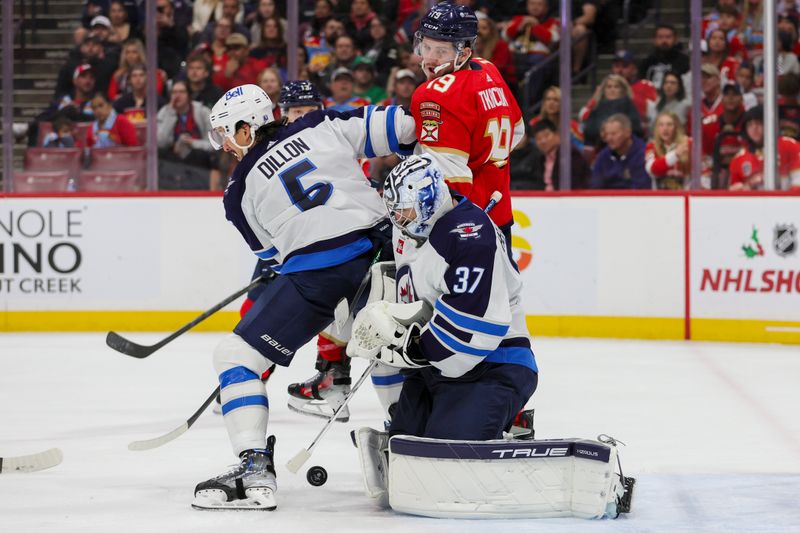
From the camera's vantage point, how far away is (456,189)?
12.2 ft

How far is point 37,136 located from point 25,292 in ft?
3.03

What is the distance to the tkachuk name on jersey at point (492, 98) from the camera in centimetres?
375

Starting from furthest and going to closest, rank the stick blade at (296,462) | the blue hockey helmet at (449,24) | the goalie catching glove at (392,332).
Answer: the blue hockey helmet at (449,24)
the stick blade at (296,462)
the goalie catching glove at (392,332)

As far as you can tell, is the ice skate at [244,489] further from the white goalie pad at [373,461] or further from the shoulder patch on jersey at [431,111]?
the shoulder patch on jersey at [431,111]

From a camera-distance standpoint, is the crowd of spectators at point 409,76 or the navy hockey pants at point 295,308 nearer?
the navy hockey pants at point 295,308

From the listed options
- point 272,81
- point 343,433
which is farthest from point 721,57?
point 343,433

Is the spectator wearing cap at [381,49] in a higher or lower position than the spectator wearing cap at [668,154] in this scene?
higher

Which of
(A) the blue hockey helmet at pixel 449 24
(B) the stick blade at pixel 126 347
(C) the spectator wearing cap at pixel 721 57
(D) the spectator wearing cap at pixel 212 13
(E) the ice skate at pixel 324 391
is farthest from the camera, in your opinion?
(D) the spectator wearing cap at pixel 212 13

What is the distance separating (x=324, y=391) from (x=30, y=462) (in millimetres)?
1183

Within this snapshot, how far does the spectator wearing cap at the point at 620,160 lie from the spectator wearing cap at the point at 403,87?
1150 mm

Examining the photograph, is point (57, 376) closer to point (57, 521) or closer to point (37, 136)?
point (37, 136)

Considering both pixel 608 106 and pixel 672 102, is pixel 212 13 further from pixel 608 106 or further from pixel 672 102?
pixel 672 102

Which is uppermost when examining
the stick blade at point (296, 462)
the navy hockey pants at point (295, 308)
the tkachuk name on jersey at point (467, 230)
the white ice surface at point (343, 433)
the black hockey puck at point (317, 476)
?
the tkachuk name on jersey at point (467, 230)

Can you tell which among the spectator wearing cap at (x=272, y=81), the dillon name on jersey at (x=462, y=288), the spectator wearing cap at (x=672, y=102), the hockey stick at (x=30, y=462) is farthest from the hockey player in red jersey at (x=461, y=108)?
the spectator wearing cap at (x=272, y=81)
